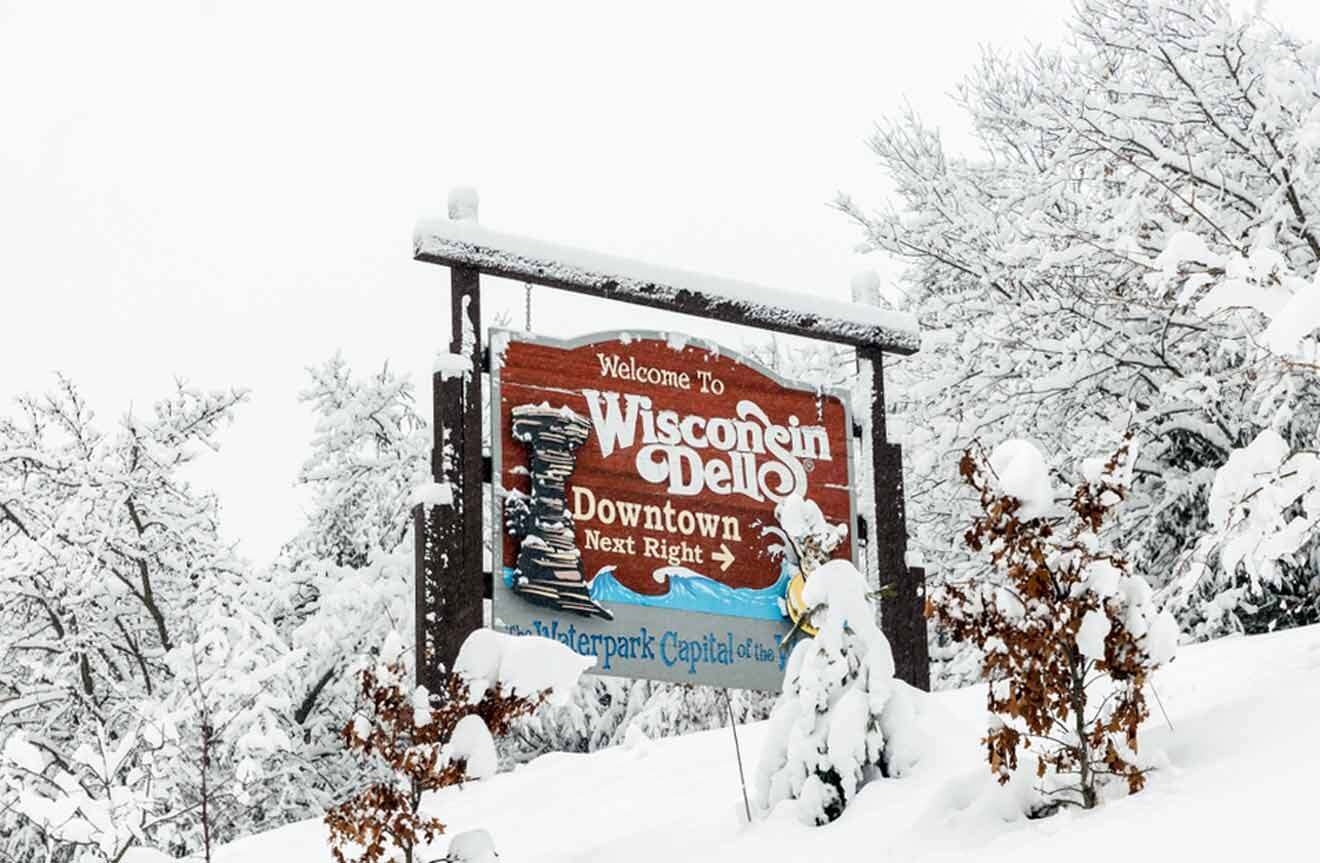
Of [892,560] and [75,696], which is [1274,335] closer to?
[892,560]

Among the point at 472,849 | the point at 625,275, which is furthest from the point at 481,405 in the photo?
the point at 472,849

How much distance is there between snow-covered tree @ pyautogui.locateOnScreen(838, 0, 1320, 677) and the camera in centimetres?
1037

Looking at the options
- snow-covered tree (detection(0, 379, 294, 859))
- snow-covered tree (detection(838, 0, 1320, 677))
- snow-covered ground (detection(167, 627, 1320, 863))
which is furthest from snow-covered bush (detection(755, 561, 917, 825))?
snow-covered tree (detection(0, 379, 294, 859))

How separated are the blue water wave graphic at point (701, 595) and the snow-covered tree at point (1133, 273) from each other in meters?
2.95

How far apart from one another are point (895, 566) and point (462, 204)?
301 centimetres

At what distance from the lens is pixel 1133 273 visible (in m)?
10.5

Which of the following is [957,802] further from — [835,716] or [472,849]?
[472,849]

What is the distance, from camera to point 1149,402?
1158 centimetres

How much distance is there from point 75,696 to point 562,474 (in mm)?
8810

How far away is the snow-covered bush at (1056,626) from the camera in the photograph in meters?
5.42

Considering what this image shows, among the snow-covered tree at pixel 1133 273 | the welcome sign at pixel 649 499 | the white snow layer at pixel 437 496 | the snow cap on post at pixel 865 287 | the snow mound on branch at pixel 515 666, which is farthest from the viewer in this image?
the snow-covered tree at pixel 1133 273

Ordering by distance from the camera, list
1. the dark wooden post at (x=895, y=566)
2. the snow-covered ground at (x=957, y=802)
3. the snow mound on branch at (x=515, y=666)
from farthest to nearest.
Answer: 1. the dark wooden post at (x=895, y=566)
2. the snow mound on branch at (x=515, y=666)
3. the snow-covered ground at (x=957, y=802)

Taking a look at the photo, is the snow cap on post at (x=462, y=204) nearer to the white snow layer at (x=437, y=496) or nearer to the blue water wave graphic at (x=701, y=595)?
the white snow layer at (x=437, y=496)

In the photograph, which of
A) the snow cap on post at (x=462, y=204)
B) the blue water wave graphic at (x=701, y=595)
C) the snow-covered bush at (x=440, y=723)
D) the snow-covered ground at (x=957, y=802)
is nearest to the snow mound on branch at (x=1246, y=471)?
the snow-covered ground at (x=957, y=802)
